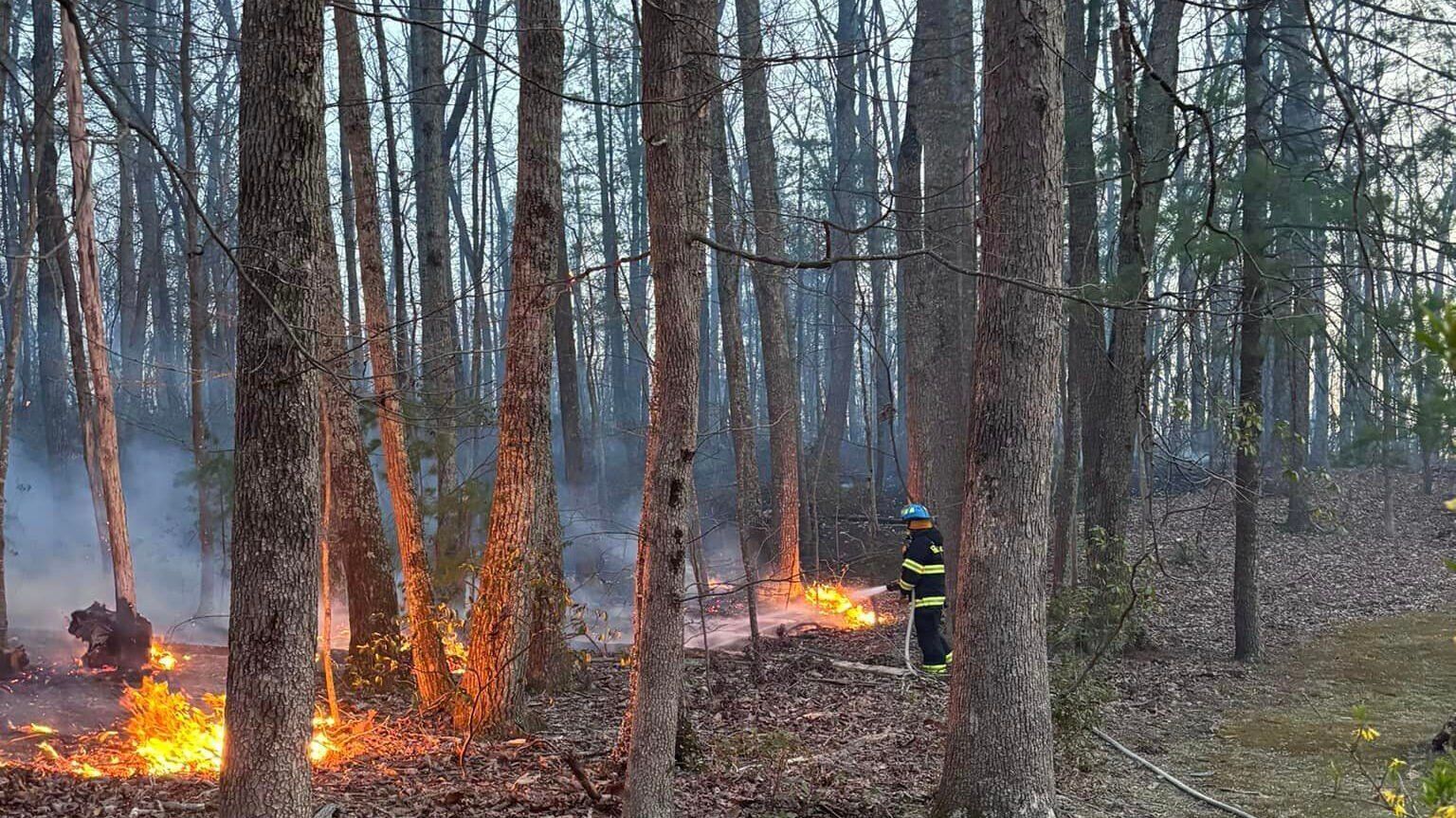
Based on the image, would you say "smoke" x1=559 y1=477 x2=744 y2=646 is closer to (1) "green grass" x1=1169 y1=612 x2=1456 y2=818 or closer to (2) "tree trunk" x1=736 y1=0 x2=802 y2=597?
(2) "tree trunk" x1=736 y1=0 x2=802 y2=597

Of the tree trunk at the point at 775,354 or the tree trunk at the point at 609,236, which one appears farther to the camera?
the tree trunk at the point at 609,236

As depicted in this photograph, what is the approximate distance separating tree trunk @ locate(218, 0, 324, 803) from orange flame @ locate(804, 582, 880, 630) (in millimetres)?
10596

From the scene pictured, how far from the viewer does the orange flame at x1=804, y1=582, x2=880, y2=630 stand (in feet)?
48.4

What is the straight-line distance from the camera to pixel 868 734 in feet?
29.5

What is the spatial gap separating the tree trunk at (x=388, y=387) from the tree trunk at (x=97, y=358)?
374cm

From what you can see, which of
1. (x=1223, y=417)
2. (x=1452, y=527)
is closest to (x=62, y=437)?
(x=1223, y=417)

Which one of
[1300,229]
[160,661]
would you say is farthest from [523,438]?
[1300,229]

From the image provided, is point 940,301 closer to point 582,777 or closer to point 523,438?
point 523,438

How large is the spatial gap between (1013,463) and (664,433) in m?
2.17

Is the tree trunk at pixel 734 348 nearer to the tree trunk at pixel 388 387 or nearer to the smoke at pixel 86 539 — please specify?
the tree trunk at pixel 388 387

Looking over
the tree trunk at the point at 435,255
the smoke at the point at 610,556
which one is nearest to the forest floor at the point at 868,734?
the tree trunk at the point at 435,255

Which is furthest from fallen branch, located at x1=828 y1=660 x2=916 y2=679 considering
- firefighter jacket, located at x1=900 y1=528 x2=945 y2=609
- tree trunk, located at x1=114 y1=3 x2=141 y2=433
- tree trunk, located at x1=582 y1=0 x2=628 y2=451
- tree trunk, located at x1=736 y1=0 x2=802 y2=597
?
tree trunk, located at x1=582 y1=0 x2=628 y2=451

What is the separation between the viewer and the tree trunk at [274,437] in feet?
15.4

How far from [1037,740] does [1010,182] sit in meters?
3.49
